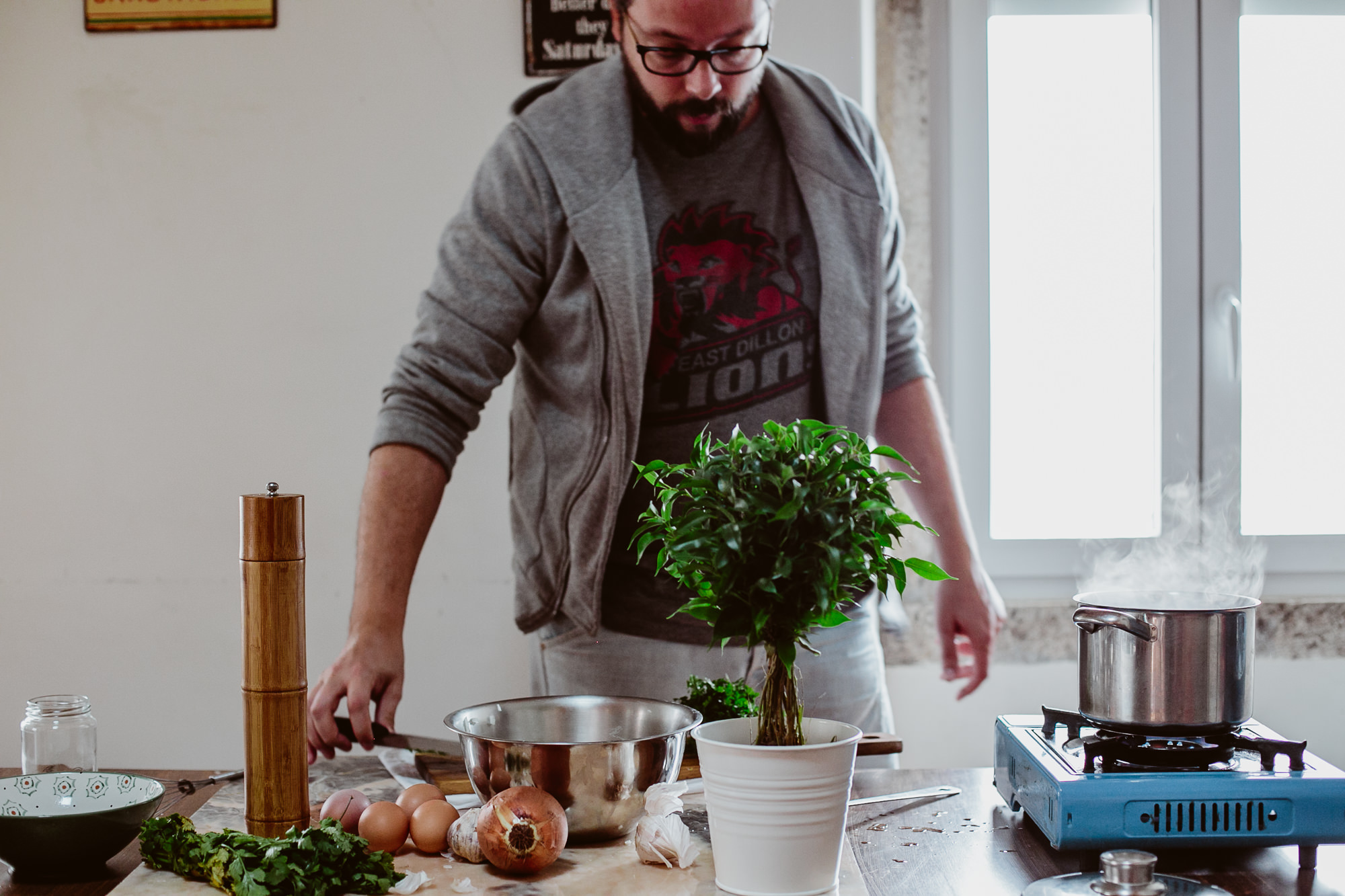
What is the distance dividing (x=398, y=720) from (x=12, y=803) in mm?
1171

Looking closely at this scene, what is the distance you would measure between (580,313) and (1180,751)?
114 centimetres

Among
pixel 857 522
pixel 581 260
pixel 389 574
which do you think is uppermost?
pixel 581 260

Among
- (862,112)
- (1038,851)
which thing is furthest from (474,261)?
(1038,851)

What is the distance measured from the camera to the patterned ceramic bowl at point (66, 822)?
0.97m

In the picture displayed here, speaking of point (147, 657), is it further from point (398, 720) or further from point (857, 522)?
point (857, 522)

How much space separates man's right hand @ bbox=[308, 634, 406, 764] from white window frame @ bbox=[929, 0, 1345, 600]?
1.30 meters

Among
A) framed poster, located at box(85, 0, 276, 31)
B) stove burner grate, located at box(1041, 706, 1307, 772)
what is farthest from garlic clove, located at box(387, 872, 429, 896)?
framed poster, located at box(85, 0, 276, 31)

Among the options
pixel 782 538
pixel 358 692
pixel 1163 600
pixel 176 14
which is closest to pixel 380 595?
pixel 358 692

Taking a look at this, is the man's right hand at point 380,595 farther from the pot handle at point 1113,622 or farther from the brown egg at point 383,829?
the pot handle at point 1113,622

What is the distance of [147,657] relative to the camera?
2.23 m

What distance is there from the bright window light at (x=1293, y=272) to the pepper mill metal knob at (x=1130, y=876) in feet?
5.83

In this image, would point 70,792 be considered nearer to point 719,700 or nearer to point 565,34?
point 719,700

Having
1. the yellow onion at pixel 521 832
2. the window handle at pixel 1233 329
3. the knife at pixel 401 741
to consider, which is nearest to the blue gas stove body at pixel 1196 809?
the yellow onion at pixel 521 832

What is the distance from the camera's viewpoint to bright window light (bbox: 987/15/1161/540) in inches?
92.9
